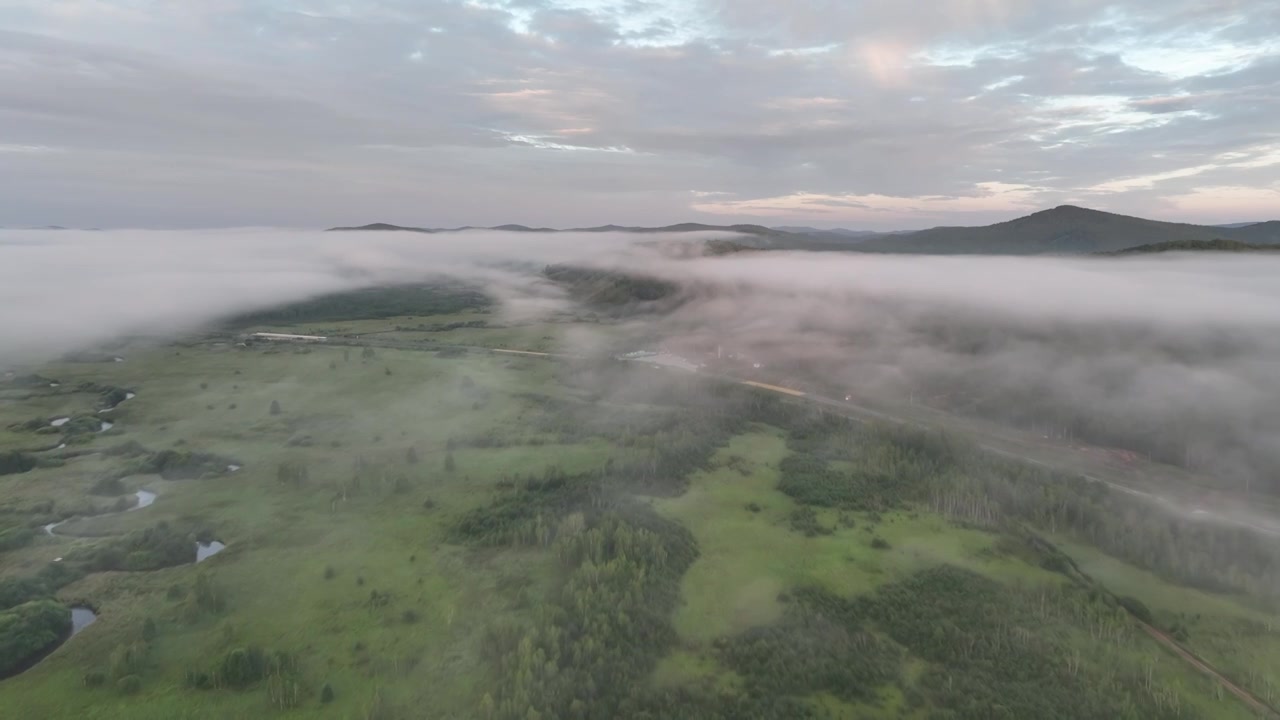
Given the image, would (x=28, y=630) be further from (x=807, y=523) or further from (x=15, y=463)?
(x=807, y=523)

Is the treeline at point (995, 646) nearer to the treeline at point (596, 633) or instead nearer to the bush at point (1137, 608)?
the bush at point (1137, 608)

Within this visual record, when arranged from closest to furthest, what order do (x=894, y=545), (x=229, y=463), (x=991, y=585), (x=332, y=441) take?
(x=991, y=585) → (x=894, y=545) → (x=229, y=463) → (x=332, y=441)

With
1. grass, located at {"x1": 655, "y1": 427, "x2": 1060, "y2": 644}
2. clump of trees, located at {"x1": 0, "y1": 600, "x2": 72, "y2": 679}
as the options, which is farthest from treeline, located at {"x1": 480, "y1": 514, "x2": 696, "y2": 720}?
clump of trees, located at {"x1": 0, "y1": 600, "x2": 72, "y2": 679}

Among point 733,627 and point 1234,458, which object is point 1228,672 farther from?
point 1234,458

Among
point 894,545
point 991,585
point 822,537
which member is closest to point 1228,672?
point 991,585

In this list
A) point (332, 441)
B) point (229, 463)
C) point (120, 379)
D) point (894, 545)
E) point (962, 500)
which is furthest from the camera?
point (120, 379)

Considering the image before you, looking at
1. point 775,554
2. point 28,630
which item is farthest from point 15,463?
point 775,554

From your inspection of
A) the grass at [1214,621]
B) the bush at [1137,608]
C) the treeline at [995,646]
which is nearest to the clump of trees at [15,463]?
the treeline at [995,646]

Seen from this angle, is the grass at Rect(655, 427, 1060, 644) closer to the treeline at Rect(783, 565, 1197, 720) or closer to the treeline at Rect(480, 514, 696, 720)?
the treeline at Rect(783, 565, 1197, 720)
